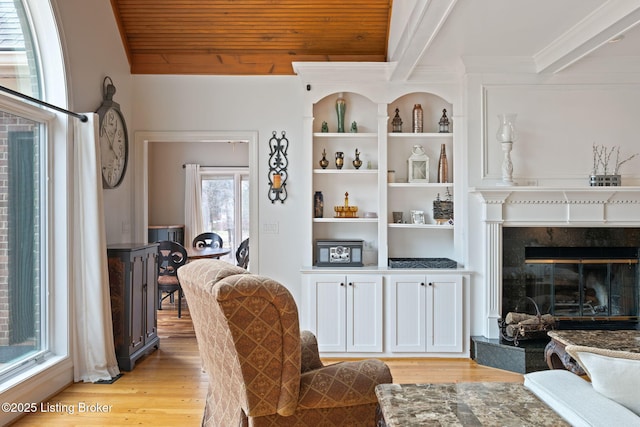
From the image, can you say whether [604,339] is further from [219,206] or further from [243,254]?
[219,206]

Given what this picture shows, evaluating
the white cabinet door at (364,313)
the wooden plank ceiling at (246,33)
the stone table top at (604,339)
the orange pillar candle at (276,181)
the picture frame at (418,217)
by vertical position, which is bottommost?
the white cabinet door at (364,313)

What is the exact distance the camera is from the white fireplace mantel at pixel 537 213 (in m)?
4.04

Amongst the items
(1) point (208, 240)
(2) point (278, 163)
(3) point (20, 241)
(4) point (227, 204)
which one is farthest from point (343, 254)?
(4) point (227, 204)

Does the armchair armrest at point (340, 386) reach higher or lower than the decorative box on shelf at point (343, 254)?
lower

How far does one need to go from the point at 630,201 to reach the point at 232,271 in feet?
11.9

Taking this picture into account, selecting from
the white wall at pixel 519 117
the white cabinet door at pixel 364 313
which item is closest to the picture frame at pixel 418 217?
the white wall at pixel 519 117

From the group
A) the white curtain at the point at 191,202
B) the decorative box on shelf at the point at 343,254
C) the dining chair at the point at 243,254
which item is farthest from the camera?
the white curtain at the point at 191,202

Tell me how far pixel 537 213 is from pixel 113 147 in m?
3.75

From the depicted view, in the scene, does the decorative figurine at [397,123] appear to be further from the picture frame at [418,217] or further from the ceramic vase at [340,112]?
the picture frame at [418,217]

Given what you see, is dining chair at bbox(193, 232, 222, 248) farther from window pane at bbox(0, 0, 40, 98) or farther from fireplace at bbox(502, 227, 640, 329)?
fireplace at bbox(502, 227, 640, 329)

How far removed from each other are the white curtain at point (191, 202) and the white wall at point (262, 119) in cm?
265

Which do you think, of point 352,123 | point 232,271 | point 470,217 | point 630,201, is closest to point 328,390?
point 232,271

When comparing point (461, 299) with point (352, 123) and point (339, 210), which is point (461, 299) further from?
point (352, 123)

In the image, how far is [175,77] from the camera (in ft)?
15.6
